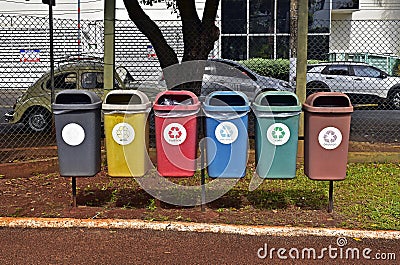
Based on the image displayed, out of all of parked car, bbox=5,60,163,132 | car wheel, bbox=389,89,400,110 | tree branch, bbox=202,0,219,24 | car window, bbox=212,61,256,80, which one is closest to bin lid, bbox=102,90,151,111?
tree branch, bbox=202,0,219,24

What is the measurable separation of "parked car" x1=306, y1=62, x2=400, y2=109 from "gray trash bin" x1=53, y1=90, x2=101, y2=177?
455 inches

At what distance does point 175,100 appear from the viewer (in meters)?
6.35

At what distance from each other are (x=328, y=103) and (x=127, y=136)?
2256mm

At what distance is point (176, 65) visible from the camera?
33.2ft

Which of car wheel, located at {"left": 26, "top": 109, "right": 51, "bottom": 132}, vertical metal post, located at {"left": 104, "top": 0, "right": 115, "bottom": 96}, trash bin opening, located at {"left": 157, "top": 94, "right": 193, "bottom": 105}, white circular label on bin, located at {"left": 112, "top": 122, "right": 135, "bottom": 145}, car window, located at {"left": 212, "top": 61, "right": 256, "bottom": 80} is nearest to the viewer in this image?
white circular label on bin, located at {"left": 112, "top": 122, "right": 135, "bottom": 145}

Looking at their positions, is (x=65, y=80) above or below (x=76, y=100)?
above

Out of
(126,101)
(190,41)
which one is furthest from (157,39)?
(126,101)

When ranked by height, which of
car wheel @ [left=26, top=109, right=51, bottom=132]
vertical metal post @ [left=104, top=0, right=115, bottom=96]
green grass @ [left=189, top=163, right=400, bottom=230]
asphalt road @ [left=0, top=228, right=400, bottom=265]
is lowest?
asphalt road @ [left=0, top=228, right=400, bottom=265]

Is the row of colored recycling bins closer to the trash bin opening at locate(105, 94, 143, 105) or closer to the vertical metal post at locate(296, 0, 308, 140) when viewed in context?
the trash bin opening at locate(105, 94, 143, 105)

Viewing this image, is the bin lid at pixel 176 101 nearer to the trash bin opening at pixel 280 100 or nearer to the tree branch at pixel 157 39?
the trash bin opening at pixel 280 100

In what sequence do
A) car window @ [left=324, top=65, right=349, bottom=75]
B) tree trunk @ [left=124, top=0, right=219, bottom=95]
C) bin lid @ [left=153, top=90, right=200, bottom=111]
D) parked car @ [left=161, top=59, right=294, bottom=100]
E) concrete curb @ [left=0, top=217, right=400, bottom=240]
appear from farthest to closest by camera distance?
car window @ [left=324, top=65, right=349, bottom=75] → parked car @ [left=161, top=59, right=294, bottom=100] → tree trunk @ [left=124, top=0, right=219, bottom=95] → bin lid @ [left=153, top=90, right=200, bottom=111] → concrete curb @ [left=0, top=217, right=400, bottom=240]

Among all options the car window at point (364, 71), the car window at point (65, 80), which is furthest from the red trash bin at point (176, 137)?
the car window at point (364, 71)

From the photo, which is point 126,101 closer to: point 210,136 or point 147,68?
point 210,136

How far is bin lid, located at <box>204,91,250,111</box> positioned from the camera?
233 inches
